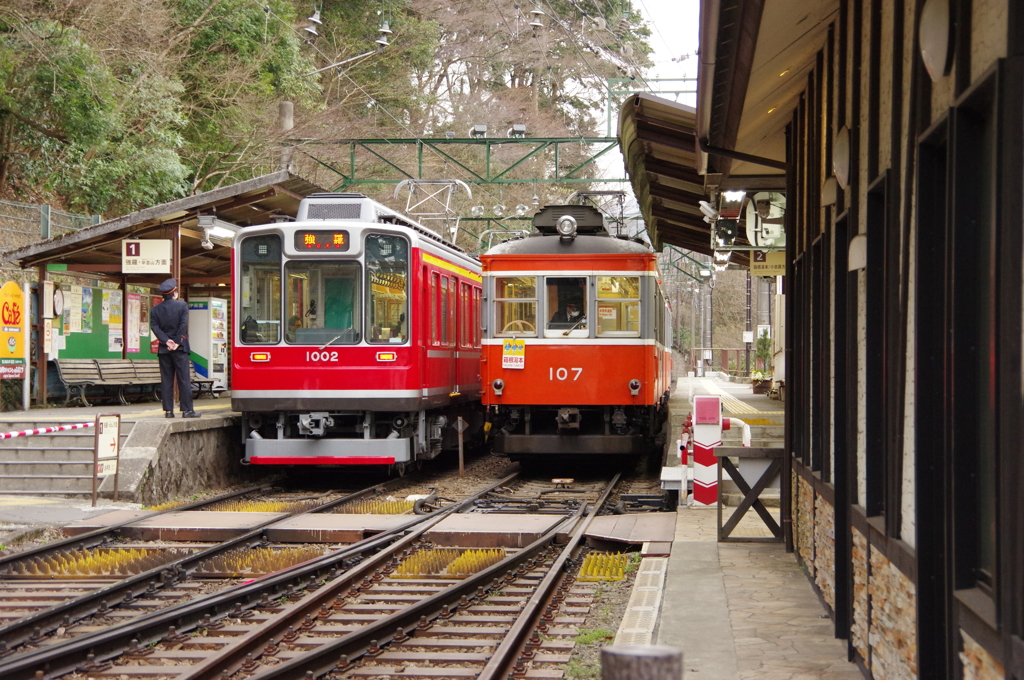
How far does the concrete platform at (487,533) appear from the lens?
962cm

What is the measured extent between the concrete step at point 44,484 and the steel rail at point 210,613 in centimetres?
398

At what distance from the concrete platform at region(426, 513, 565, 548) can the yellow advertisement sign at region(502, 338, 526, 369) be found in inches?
156

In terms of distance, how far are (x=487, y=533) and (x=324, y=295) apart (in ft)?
15.6


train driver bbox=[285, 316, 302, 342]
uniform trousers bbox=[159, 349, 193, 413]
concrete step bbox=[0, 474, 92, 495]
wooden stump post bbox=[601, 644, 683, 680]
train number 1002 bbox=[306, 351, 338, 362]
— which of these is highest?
train driver bbox=[285, 316, 302, 342]

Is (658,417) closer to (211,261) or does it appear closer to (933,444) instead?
(211,261)

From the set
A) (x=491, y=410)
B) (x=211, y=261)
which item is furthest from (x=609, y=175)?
(x=491, y=410)

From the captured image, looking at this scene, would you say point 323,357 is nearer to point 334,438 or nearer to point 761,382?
point 334,438

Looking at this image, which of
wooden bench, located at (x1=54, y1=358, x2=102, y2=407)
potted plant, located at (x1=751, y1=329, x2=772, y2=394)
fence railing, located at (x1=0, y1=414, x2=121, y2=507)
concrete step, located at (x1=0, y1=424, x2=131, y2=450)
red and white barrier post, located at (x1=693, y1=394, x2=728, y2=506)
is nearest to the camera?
red and white barrier post, located at (x1=693, y1=394, x2=728, y2=506)

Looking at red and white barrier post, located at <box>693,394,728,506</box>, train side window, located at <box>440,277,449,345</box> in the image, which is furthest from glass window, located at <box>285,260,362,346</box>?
red and white barrier post, located at <box>693,394,728,506</box>

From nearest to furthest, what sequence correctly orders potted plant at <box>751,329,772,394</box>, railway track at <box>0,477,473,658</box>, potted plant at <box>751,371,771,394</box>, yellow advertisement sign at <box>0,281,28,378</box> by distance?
railway track at <box>0,477,473,658</box>, yellow advertisement sign at <box>0,281,28,378</box>, potted plant at <box>751,371,771,394</box>, potted plant at <box>751,329,772,394</box>

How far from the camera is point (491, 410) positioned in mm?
14414

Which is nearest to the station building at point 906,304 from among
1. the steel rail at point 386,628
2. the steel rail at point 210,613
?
the steel rail at point 386,628

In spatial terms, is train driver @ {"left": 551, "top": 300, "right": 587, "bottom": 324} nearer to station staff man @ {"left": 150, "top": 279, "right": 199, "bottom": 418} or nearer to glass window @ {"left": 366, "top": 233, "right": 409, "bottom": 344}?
Answer: glass window @ {"left": 366, "top": 233, "right": 409, "bottom": 344}

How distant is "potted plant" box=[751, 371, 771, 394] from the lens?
27.1 m
